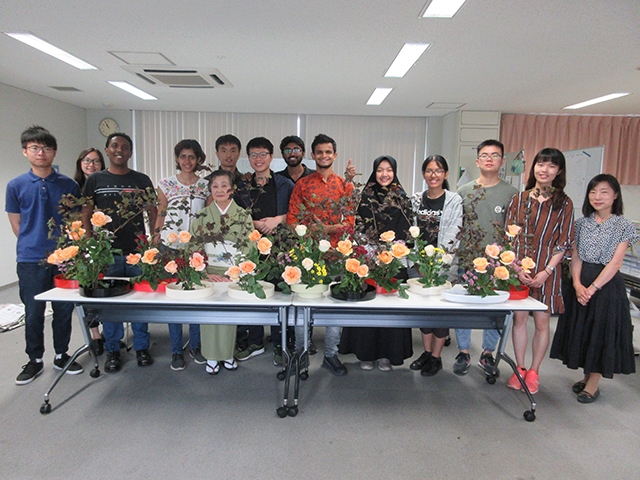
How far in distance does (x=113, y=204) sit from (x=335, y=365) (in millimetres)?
1870

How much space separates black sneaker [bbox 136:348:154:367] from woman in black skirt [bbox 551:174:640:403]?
2.82 m

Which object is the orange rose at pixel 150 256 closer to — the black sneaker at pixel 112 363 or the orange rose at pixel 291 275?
the orange rose at pixel 291 275

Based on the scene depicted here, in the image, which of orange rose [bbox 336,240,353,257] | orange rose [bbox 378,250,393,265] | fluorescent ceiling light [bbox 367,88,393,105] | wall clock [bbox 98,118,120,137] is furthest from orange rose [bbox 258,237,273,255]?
wall clock [bbox 98,118,120,137]

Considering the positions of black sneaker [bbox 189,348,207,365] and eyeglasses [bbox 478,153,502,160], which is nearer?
eyeglasses [bbox 478,153,502,160]

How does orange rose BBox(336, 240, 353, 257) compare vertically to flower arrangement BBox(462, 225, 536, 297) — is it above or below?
above

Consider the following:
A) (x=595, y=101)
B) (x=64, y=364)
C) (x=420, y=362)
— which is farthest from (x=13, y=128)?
(x=595, y=101)

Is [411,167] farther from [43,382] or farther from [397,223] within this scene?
[43,382]

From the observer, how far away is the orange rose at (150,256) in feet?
6.92

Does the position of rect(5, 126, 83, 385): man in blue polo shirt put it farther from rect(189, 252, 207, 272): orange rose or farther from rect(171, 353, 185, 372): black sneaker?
rect(189, 252, 207, 272): orange rose

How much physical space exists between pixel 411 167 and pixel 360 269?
19.1ft

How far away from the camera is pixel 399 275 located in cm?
270

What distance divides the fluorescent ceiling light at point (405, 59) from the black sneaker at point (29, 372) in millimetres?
3747

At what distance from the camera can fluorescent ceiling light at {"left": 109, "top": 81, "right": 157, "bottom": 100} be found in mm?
5182

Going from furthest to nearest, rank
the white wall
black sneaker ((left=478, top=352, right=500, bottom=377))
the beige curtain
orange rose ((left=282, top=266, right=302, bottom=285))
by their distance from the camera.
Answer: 1. the beige curtain
2. the white wall
3. black sneaker ((left=478, top=352, right=500, bottom=377))
4. orange rose ((left=282, top=266, right=302, bottom=285))
